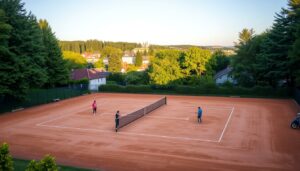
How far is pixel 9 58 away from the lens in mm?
30219

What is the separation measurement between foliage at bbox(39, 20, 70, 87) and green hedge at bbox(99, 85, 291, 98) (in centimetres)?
947

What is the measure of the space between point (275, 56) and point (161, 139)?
27202 millimetres

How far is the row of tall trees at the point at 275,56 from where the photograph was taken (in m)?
37.0

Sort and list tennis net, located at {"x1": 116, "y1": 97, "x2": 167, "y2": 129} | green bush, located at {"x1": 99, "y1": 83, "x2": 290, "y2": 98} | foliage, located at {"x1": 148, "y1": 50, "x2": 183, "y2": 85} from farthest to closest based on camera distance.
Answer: foliage, located at {"x1": 148, "y1": 50, "x2": 183, "y2": 85} → green bush, located at {"x1": 99, "y1": 83, "x2": 290, "y2": 98} → tennis net, located at {"x1": 116, "y1": 97, "x2": 167, "y2": 129}

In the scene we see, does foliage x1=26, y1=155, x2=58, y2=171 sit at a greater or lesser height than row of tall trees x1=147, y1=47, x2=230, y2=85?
lesser

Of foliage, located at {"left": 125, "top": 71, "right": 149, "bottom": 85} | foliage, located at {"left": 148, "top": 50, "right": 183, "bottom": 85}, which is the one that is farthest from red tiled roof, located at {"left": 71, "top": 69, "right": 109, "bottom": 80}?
foliage, located at {"left": 148, "top": 50, "right": 183, "bottom": 85}

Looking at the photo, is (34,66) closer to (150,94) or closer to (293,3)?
(150,94)

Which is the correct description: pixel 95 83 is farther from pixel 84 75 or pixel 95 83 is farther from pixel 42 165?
pixel 42 165

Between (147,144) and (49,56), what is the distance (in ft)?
99.3

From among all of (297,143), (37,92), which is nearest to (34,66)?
(37,92)

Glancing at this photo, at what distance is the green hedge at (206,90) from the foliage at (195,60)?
6.03 m

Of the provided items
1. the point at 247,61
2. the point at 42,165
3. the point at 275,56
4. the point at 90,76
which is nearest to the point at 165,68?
the point at 247,61

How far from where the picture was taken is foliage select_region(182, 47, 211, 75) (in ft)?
171

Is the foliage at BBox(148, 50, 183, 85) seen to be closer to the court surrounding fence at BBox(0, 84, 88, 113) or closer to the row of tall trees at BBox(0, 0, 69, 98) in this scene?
the court surrounding fence at BBox(0, 84, 88, 113)
